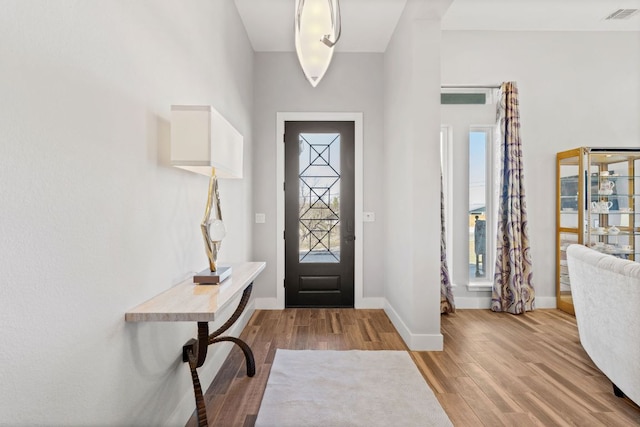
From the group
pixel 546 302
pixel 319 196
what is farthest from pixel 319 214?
pixel 546 302

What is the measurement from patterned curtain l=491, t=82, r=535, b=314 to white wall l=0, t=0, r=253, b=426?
331cm

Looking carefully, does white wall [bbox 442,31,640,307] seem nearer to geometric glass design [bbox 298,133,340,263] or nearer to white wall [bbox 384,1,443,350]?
white wall [bbox 384,1,443,350]

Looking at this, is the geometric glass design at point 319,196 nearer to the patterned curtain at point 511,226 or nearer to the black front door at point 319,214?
the black front door at point 319,214

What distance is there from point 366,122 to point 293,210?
1341mm

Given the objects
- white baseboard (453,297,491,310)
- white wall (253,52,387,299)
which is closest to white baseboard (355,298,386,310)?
white wall (253,52,387,299)

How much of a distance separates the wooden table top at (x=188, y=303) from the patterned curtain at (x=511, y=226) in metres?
3.09

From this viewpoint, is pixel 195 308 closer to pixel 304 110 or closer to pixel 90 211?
pixel 90 211

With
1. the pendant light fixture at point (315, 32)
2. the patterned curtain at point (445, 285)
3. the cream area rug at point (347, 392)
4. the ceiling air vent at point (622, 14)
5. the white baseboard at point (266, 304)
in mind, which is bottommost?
the cream area rug at point (347, 392)

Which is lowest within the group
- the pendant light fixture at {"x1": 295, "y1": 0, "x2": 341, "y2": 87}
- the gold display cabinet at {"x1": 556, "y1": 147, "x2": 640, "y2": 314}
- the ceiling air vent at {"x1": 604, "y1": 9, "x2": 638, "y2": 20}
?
the gold display cabinet at {"x1": 556, "y1": 147, "x2": 640, "y2": 314}

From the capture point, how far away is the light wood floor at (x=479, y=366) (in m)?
1.92

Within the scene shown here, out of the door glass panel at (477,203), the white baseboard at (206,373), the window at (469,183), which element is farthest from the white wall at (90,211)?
the door glass panel at (477,203)

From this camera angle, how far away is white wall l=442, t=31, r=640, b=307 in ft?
12.7

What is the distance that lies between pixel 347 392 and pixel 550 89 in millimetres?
3976

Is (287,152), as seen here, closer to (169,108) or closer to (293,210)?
(293,210)
